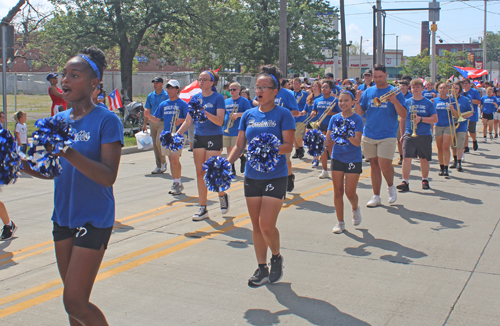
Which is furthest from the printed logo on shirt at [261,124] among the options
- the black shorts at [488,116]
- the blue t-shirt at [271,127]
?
the black shorts at [488,116]

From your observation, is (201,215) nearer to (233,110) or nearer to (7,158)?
(233,110)

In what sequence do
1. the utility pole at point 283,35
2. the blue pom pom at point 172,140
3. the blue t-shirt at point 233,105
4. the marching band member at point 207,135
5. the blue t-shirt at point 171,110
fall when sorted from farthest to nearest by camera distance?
the utility pole at point 283,35
the blue t-shirt at point 233,105
the blue t-shirt at point 171,110
the blue pom pom at point 172,140
the marching band member at point 207,135

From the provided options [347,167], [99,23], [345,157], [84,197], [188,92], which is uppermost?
[99,23]

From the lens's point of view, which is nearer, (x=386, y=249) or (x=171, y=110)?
(x=386, y=249)

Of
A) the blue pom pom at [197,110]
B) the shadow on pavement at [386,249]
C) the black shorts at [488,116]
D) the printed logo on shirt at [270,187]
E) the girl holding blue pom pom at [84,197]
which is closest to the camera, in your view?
the girl holding blue pom pom at [84,197]

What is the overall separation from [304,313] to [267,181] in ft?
4.01

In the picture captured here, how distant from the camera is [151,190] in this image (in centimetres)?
1016

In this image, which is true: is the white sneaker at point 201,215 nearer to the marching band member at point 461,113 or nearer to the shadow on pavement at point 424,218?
the shadow on pavement at point 424,218

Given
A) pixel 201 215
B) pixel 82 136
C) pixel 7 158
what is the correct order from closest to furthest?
pixel 7 158, pixel 82 136, pixel 201 215

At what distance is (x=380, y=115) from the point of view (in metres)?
8.48

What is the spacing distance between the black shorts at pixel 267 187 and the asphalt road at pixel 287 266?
897 mm

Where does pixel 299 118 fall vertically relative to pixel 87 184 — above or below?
above

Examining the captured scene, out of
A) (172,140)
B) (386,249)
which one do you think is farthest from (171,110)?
(386,249)

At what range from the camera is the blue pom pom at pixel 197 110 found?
25.3ft
